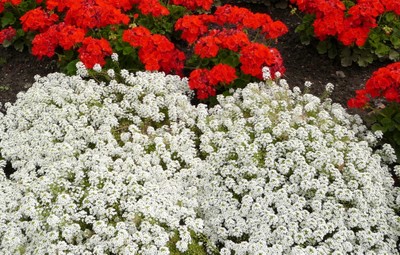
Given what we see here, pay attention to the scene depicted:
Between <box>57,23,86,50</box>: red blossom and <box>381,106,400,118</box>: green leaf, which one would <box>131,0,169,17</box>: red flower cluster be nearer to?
<box>57,23,86,50</box>: red blossom

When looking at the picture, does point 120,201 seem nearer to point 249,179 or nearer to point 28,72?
point 249,179

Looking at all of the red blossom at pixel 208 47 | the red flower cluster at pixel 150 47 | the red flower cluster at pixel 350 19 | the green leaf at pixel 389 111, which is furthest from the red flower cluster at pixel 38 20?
the green leaf at pixel 389 111

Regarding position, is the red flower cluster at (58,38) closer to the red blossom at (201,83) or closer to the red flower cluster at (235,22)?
the red flower cluster at (235,22)

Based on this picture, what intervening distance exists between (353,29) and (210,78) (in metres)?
2.29

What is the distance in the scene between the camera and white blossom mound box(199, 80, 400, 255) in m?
5.50

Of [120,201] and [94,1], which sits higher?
[94,1]

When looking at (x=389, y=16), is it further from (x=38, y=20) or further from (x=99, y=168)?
(x=38, y=20)

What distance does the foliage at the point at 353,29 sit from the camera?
25.0ft

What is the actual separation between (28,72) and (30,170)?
8.94ft

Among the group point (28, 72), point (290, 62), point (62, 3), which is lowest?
point (28, 72)

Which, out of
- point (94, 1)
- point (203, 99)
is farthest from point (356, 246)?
point (94, 1)

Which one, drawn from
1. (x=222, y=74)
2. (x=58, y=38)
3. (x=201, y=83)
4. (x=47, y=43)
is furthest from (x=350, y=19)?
(x=47, y=43)

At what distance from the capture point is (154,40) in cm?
744

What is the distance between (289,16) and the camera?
945 centimetres
